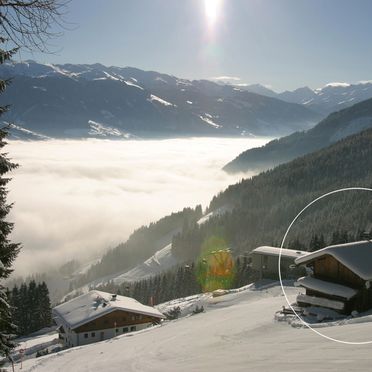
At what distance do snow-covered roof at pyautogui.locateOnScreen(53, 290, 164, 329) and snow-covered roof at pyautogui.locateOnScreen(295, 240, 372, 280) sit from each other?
100ft

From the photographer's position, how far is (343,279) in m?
27.7

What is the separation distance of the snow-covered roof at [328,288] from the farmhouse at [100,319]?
27915 mm

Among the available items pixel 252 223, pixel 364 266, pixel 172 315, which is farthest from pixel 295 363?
pixel 252 223

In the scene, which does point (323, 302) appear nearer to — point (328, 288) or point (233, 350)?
point (328, 288)

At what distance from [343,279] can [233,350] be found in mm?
12480

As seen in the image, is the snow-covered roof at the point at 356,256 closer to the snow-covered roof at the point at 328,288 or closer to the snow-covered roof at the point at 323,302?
the snow-covered roof at the point at 328,288

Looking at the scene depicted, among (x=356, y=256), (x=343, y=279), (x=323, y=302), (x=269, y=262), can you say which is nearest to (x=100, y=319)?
(x=269, y=262)

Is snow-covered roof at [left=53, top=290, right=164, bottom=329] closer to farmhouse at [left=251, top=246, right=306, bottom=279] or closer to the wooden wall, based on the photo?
farmhouse at [left=251, top=246, right=306, bottom=279]

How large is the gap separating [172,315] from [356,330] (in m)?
38.3

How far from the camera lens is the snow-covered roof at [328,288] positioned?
26.3 m

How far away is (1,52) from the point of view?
35.4 feet

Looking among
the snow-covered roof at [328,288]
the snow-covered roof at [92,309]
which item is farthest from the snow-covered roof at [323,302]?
the snow-covered roof at [92,309]

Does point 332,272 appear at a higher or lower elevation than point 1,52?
lower

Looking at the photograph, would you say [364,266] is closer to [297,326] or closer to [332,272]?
[332,272]
